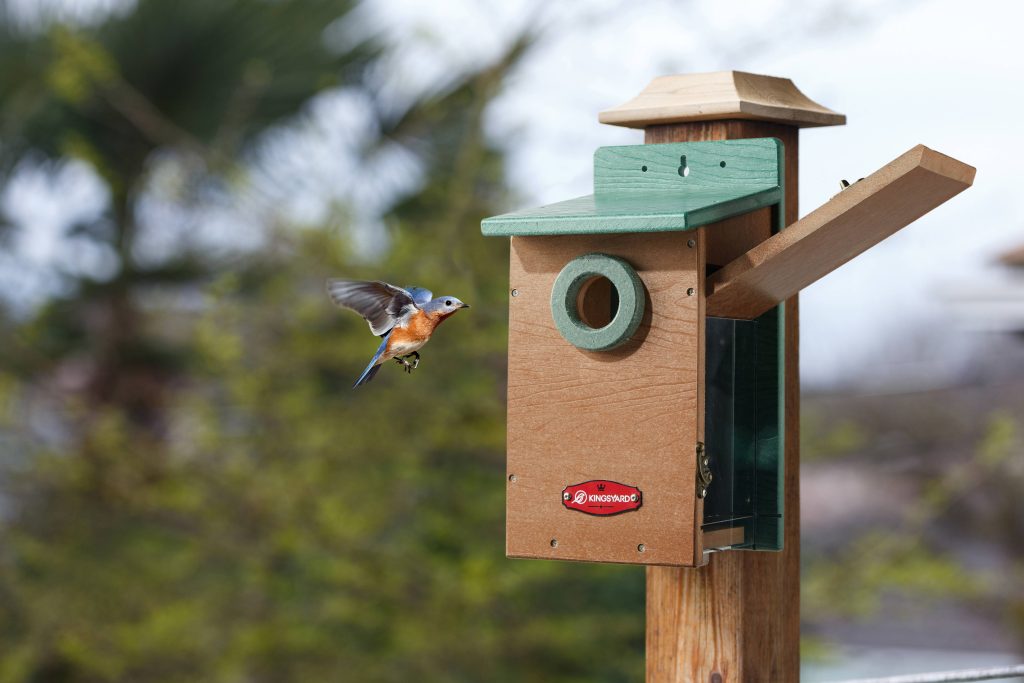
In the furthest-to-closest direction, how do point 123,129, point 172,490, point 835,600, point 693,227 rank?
1. point 123,129
2. point 172,490
3. point 835,600
4. point 693,227

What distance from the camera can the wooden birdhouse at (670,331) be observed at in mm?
1437

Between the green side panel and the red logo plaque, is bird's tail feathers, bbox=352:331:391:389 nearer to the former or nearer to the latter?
the red logo plaque

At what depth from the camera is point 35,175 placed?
5867mm

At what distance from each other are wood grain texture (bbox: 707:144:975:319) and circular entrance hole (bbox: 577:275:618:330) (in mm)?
147

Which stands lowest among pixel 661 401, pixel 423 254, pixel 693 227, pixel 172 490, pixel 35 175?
pixel 172 490

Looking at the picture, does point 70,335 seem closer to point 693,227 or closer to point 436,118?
point 436,118

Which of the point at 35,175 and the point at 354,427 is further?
the point at 35,175

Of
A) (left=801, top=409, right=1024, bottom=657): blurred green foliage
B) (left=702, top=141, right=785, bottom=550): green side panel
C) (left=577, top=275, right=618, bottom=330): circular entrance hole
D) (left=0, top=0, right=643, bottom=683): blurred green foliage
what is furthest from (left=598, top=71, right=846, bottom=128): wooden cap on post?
(left=801, top=409, right=1024, bottom=657): blurred green foliage

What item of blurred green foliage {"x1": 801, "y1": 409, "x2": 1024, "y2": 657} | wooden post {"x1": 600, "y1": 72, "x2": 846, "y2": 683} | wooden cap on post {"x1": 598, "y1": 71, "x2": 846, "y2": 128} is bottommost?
blurred green foliage {"x1": 801, "y1": 409, "x2": 1024, "y2": 657}

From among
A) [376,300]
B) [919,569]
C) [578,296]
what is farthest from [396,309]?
[919,569]

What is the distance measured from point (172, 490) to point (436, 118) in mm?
1800

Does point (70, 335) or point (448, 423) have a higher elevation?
point (70, 335)

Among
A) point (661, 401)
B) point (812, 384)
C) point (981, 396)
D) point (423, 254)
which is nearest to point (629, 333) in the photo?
point (661, 401)

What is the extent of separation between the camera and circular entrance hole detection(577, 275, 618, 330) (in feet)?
5.16
